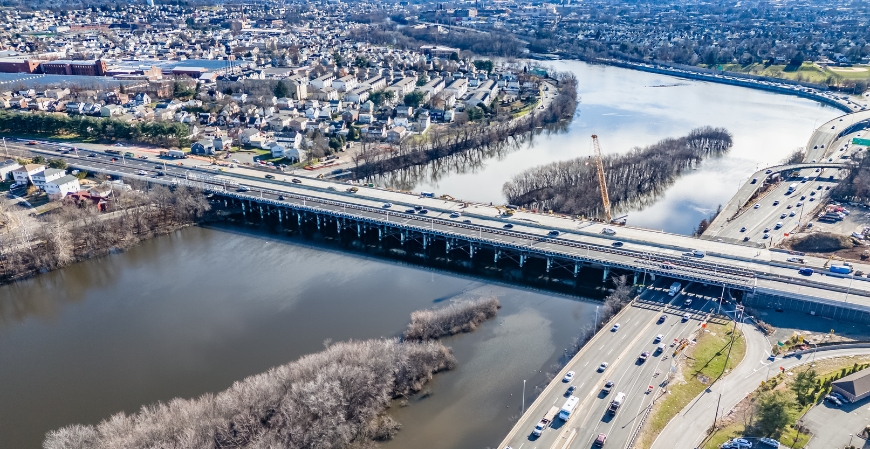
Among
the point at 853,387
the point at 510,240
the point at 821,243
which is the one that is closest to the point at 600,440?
the point at 853,387

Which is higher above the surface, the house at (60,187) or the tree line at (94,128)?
the tree line at (94,128)

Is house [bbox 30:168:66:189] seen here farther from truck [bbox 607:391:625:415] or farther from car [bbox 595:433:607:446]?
car [bbox 595:433:607:446]

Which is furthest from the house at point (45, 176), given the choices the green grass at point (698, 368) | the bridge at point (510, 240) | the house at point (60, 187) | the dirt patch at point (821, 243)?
the dirt patch at point (821, 243)

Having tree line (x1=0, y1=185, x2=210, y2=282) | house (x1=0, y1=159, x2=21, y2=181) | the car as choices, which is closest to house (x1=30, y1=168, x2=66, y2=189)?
tree line (x1=0, y1=185, x2=210, y2=282)

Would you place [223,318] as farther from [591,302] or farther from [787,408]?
[787,408]

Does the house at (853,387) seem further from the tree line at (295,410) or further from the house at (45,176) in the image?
the house at (45,176)

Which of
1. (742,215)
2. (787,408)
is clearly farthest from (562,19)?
(787,408)
